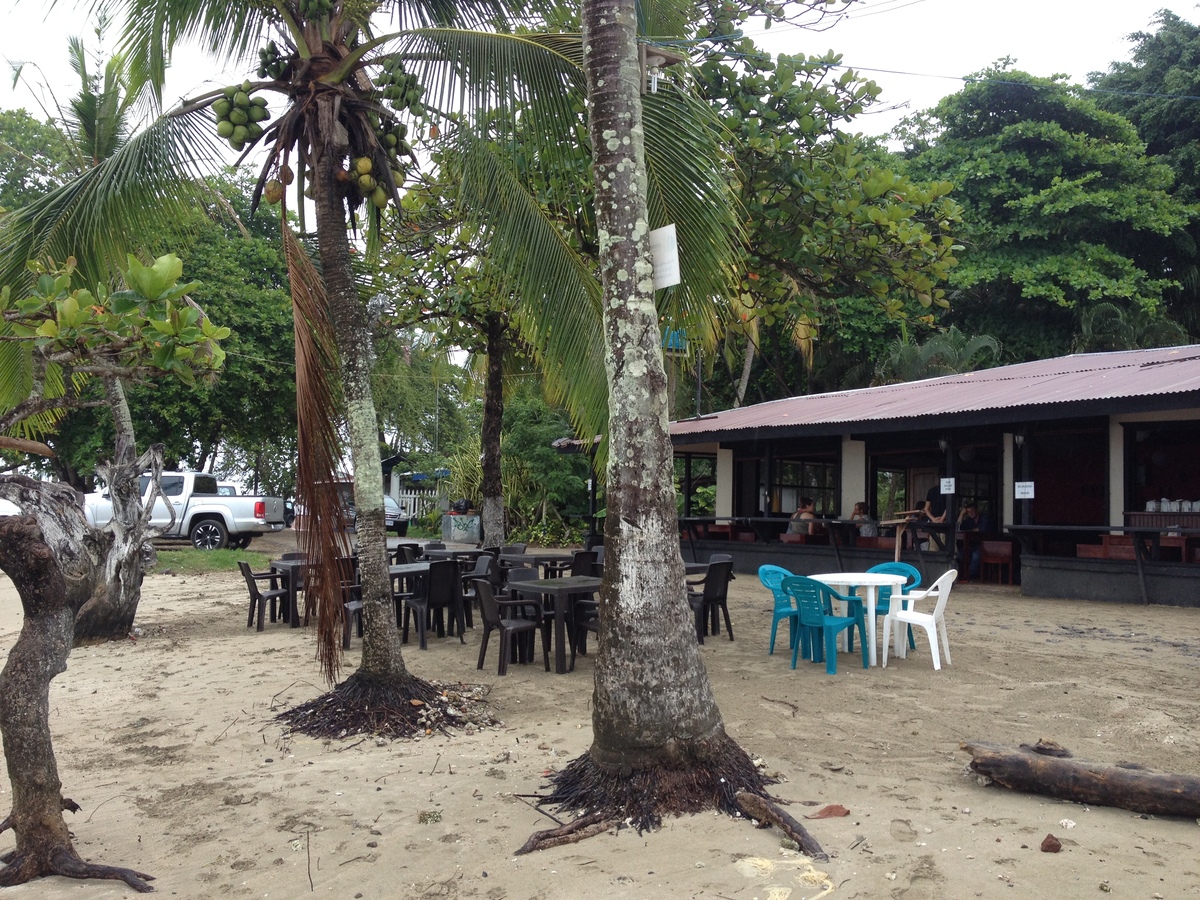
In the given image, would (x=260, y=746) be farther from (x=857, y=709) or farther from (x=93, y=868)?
(x=857, y=709)

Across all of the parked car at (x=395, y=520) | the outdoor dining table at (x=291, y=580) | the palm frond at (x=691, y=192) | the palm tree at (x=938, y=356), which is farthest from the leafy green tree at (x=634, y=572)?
the palm tree at (x=938, y=356)

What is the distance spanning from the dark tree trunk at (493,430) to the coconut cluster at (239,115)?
624 centimetres

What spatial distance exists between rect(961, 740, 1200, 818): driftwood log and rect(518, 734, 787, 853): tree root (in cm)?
115

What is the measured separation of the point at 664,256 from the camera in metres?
4.34

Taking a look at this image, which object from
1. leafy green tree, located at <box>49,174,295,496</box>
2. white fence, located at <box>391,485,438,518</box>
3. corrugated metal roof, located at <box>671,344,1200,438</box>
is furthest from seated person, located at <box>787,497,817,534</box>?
white fence, located at <box>391,485,438,518</box>

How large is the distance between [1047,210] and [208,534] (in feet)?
69.6

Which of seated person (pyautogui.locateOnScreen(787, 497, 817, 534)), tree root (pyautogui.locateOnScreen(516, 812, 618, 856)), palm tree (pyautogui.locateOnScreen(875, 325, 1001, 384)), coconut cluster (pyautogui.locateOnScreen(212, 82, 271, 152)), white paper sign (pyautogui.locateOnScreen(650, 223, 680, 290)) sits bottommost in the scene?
tree root (pyautogui.locateOnScreen(516, 812, 618, 856))

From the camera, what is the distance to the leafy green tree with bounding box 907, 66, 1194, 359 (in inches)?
822

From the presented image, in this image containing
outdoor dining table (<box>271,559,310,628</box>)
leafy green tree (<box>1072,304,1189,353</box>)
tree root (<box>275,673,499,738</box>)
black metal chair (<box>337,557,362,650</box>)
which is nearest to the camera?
tree root (<box>275,673,499,738</box>)

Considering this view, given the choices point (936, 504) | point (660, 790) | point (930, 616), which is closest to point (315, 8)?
point (660, 790)

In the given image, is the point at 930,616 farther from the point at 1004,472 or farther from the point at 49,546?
the point at 1004,472

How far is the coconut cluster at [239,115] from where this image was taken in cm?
535

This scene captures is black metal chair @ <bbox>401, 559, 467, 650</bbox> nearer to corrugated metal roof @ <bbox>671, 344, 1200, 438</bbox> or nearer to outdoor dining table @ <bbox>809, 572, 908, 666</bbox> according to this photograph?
outdoor dining table @ <bbox>809, 572, 908, 666</bbox>

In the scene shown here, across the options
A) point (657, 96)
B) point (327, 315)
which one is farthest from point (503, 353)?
point (657, 96)
